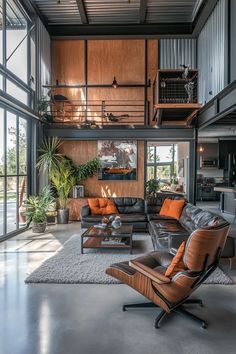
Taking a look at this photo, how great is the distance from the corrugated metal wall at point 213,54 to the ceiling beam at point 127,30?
727 millimetres

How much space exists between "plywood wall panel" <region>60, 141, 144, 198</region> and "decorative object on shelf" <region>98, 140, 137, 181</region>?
6.4 inches

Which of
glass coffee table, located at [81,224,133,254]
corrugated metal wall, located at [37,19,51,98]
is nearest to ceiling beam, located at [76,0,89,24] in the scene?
corrugated metal wall, located at [37,19,51,98]

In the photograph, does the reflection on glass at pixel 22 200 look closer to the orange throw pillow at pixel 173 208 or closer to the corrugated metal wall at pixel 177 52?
the orange throw pillow at pixel 173 208

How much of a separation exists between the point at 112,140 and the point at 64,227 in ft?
10.2

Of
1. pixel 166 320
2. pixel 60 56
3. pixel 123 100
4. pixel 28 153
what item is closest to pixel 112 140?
pixel 123 100

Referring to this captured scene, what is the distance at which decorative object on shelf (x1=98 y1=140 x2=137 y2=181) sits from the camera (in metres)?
9.26

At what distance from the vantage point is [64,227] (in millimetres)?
7754

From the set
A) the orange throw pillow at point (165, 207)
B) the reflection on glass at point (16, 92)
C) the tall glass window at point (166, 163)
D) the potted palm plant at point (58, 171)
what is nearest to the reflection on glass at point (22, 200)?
the potted palm plant at point (58, 171)

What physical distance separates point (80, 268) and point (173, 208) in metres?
3.14

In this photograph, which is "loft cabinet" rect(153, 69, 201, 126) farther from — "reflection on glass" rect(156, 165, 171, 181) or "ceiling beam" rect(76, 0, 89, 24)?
"reflection on glass" rect(156, 165, 171, 181)

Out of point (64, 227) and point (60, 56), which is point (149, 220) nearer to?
point (64, 227)

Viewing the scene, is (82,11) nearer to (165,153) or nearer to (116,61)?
(116,61)

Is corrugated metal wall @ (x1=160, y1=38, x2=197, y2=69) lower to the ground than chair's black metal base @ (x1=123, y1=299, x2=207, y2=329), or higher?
higher

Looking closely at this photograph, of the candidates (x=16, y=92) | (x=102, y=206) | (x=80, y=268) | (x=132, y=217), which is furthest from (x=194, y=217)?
(x=16, y=92)
